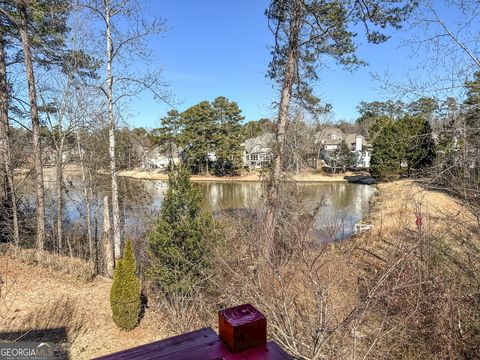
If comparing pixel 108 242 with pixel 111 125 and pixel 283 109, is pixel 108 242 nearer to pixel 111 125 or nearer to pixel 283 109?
pixel 111 125

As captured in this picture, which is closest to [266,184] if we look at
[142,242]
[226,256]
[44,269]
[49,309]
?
[226,256]

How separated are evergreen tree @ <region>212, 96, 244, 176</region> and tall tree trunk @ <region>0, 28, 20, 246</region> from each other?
85.8 feet

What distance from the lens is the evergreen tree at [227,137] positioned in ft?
115

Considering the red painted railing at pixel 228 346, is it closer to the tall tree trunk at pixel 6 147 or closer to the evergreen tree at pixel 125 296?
the evergreen tree at pixel 125 296

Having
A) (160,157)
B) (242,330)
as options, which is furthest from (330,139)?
(242,330)

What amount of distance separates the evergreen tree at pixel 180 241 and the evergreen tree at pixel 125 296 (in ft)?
1.54

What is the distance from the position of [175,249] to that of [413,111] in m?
4.59

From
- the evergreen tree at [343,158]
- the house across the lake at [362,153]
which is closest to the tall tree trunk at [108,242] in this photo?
the evergreen tree at [343,158]

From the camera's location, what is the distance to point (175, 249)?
19.1 ft

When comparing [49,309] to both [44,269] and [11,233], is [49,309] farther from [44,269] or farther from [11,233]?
[11,233]

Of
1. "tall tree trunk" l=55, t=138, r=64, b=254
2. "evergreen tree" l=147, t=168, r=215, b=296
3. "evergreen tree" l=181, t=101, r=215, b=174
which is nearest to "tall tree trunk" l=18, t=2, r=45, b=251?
"tall tree trunk" l=55, t=138, r=64, b=254

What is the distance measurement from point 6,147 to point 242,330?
10.7m

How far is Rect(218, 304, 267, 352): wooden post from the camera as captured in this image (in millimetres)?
857

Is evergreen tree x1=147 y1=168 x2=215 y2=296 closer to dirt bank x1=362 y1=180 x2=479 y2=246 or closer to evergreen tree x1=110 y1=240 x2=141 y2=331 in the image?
evergreen tree x1=110 y1=240 x2=141 y2=331
